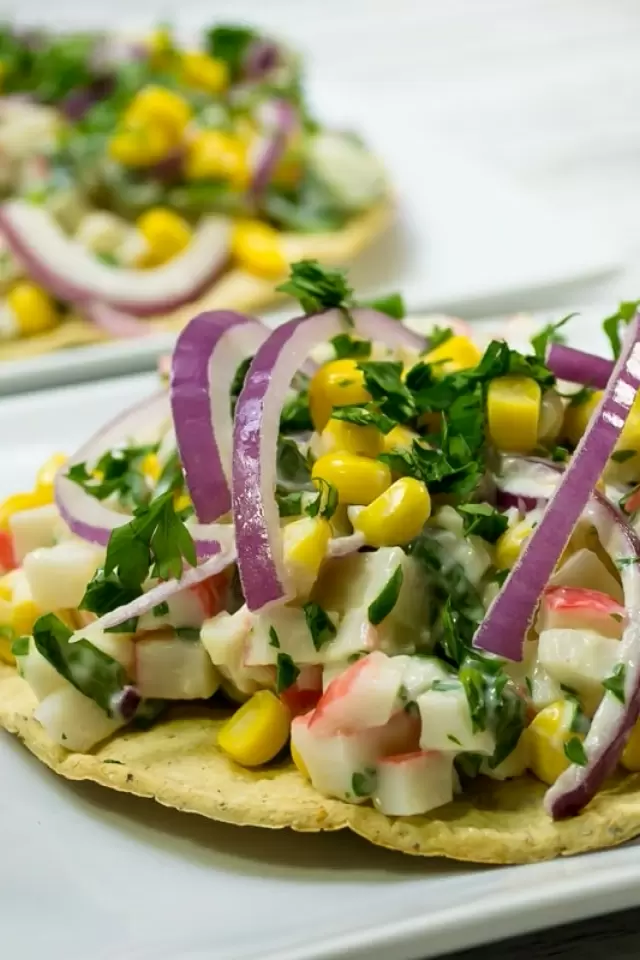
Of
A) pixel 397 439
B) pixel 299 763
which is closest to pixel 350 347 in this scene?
pixel 397 439

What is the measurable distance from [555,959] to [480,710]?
458 mm

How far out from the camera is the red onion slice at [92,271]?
4.46 m

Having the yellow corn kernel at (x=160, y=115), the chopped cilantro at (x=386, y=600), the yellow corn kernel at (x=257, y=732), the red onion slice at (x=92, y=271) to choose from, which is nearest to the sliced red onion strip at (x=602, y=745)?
the chopped cilantro at (x=386, y=600)

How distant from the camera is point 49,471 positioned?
3.02 m

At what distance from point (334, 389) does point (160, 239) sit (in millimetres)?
2362

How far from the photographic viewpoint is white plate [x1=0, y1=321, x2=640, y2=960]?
189 centimetres

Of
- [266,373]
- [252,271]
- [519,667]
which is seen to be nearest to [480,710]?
[519,667]

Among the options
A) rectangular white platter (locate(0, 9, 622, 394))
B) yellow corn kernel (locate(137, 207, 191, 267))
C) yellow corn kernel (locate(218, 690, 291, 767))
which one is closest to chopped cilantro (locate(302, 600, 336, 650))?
yellow corn kernel (locate(218, 690, 291, 767))

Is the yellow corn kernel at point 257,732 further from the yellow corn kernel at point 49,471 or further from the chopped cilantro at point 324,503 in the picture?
the yellow corn kernel at point 49,471

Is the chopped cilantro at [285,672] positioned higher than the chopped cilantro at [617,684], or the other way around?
the chopped cilantro at [617,684]

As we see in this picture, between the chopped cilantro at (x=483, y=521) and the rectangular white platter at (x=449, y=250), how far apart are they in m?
1.66

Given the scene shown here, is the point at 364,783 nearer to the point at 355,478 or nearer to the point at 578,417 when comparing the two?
the point at 355,478

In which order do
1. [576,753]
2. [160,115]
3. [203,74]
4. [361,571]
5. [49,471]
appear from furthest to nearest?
1. [203,74]
2. [160,115]
3. [49,471]
4. [361,571]
5. [576,753]

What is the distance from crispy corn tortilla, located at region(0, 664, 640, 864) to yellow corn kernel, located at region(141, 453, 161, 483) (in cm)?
62
